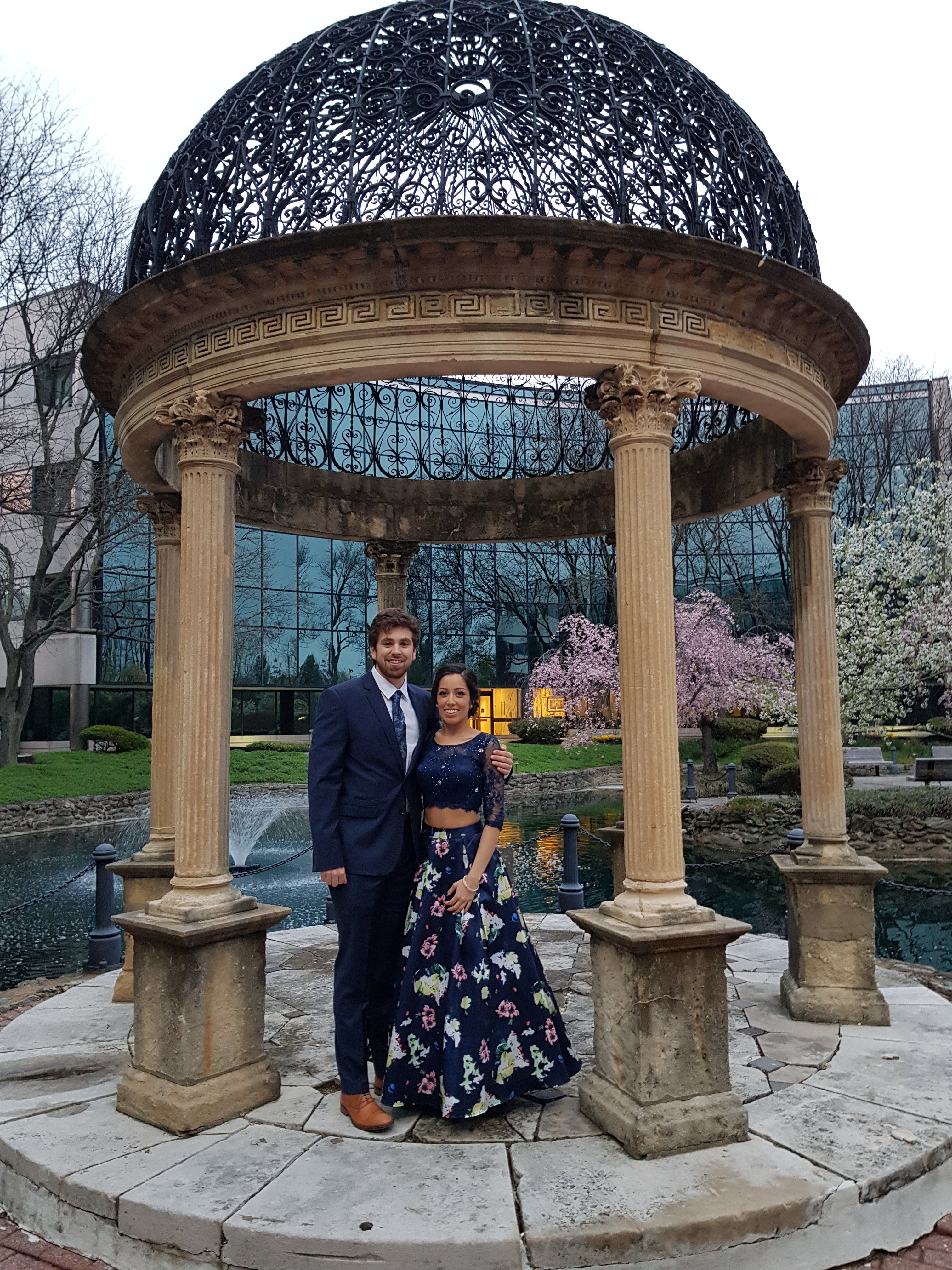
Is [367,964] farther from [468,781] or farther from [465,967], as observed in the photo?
[468,781]

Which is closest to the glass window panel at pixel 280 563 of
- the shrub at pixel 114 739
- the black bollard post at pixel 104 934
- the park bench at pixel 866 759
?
the shrub at pixel 114 739

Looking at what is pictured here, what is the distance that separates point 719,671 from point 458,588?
14616 mm

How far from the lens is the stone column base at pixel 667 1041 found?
3992 millimetres

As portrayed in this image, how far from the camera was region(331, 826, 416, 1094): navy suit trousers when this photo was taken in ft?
13.7

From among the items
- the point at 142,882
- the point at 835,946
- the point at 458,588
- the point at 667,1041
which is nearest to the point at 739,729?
the point at 458,588

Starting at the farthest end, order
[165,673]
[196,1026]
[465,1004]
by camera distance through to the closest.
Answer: [165,673] < [196,1026] < [465,1004]

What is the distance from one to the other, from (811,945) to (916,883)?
977 centimetres

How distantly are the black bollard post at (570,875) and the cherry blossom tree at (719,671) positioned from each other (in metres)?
16.9

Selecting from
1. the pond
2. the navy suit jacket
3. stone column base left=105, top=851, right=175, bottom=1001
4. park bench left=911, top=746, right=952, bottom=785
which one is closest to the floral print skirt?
the navy suit jacket

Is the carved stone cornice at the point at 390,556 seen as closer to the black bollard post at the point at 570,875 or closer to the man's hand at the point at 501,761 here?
the black bollard post at the point at 570,875

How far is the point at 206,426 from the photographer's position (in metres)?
5.23

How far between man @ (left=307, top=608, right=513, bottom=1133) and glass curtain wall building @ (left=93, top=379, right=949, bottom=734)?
2255 centimetres

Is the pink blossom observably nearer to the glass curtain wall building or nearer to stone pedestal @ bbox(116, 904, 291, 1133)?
stone pedestal @ bbox(116, 904, 291, 1133)

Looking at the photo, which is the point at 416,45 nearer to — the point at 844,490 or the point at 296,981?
the point at 296,981
